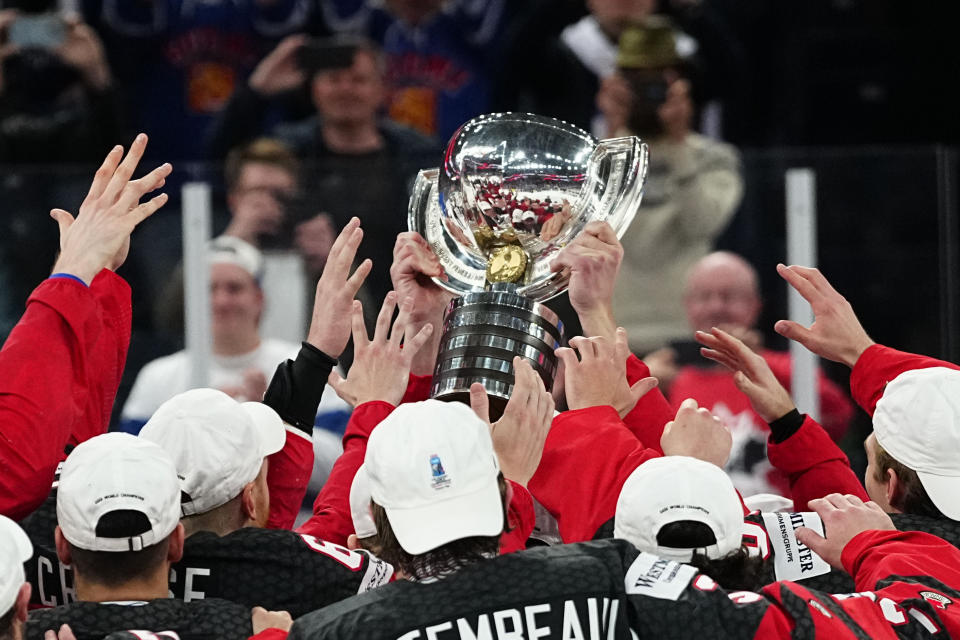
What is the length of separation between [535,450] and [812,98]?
15.7 ft

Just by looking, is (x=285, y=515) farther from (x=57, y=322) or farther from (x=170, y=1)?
(x=170, y=1)

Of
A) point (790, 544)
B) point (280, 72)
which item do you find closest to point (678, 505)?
point (790, 544)

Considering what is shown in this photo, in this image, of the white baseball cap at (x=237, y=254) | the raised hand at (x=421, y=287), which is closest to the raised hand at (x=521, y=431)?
the raised hand at (x=421, y=287)

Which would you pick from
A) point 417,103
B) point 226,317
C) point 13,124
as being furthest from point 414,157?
point 13,124

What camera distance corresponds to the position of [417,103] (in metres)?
6.92

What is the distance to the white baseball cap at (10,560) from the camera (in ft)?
7.43

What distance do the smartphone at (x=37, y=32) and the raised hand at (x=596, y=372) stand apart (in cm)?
423

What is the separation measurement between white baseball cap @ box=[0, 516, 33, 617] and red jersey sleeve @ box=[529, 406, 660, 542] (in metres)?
0.99

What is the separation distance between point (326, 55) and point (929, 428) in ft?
13.0

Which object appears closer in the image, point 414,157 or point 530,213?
point 530,213

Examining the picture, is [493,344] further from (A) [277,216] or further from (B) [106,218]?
(A) [277,216]

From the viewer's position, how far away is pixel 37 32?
6.55 m

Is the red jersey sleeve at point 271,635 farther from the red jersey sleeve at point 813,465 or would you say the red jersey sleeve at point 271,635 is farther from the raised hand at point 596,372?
the red jersey sleeve at point 813,465

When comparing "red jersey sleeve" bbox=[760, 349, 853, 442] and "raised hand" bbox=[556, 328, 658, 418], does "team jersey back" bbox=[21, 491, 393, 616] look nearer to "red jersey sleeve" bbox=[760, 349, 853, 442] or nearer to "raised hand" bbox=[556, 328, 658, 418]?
"raised hand" bbox=[556, 328, 658, 418]
